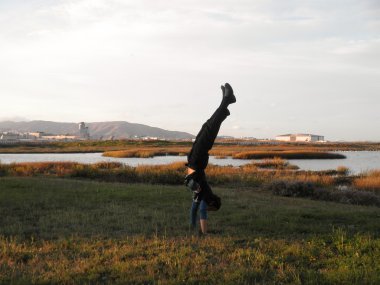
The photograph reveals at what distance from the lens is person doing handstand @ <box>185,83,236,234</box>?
852 centimetres

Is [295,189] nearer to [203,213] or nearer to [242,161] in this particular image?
[203,213]

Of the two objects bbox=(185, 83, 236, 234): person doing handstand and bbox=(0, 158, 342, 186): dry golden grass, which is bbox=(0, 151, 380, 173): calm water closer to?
bbox=(0, 158, 342, 186): dry golden grass

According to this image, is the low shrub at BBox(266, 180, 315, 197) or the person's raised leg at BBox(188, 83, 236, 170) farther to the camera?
the low shrub at BBox(266, 180, 315, 197)

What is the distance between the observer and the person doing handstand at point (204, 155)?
8523mm

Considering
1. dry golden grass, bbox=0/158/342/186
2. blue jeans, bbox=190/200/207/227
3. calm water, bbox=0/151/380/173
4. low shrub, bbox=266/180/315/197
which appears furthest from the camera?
calm water, bbox=0/151/380/173

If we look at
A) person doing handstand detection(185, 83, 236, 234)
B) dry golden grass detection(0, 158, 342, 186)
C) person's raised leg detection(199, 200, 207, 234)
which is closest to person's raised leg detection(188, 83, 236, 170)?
person doing handstand detection(185, 83, 236, 234)

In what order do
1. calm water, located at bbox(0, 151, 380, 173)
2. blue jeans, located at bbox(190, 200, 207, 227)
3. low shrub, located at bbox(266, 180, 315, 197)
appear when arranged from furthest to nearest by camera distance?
calm water, located at bbox(0, 151, 380, 173) → low shrub, located at bbox(266, 180, 315, 197) → blue jeans, located at bbox(190, 200, 207, 227)

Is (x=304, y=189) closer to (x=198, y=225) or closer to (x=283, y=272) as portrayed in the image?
(x=198, y=225)

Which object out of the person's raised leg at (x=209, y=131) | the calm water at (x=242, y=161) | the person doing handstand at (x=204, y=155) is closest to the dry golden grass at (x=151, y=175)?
the person doing handstand at (x=204, y=155)

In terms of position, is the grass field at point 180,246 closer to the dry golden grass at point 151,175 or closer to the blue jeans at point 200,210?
the blue jeans at point 200,210

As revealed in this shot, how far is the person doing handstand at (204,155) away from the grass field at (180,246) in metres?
0.70

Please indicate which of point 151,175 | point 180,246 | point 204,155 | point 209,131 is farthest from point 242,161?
point 180,246

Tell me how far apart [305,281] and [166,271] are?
203cm

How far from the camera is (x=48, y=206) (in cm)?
1324
